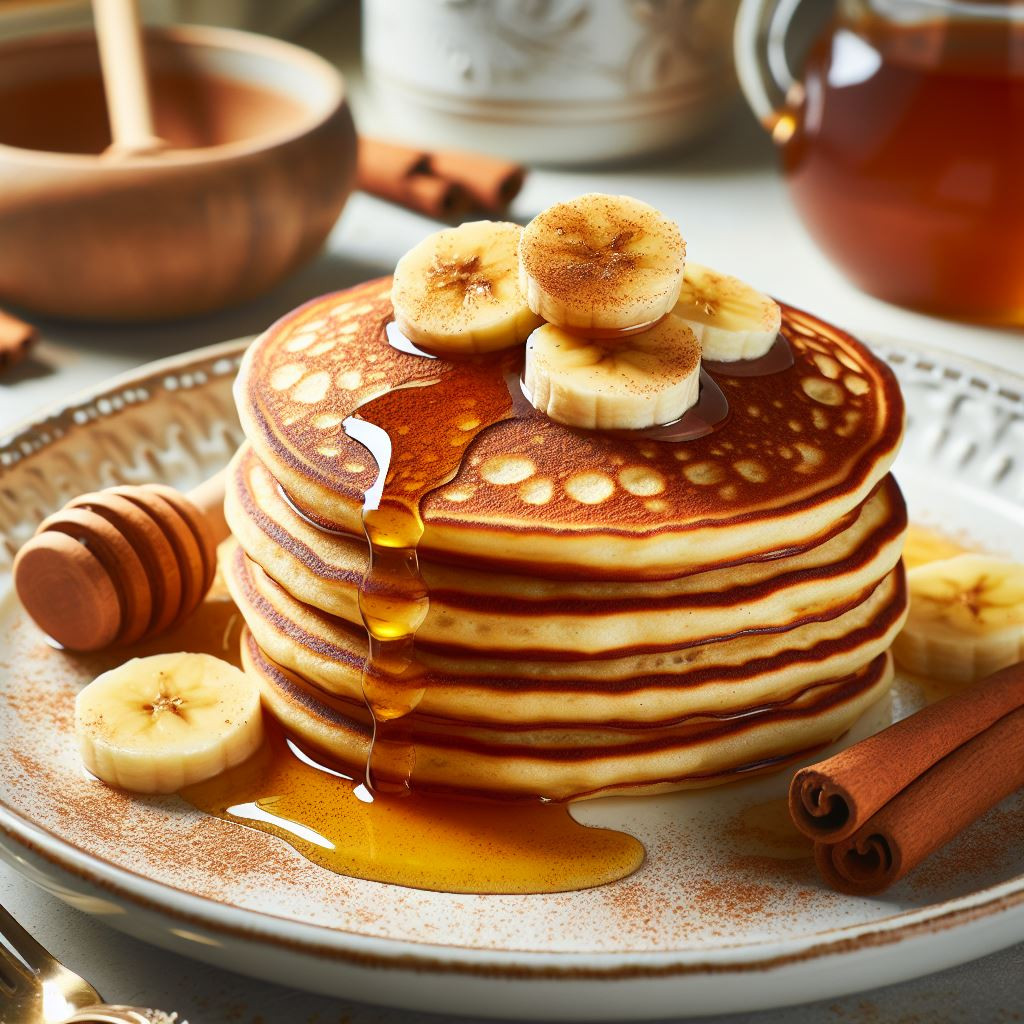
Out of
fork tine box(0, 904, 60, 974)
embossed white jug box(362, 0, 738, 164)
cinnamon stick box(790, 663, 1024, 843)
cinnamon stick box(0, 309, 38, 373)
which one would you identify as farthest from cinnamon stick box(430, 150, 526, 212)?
Result: fork tine box(0, 904, 60, 974)

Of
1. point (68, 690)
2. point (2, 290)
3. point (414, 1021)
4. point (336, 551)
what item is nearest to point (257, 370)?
point (336, 551)

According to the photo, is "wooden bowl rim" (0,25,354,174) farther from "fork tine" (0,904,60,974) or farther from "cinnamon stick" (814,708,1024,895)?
"cinnamon stick" (814,708,1024,895)

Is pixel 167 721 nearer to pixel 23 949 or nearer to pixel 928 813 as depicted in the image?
pixel 23 949

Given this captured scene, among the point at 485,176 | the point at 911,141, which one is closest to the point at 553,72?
the point at 485,176

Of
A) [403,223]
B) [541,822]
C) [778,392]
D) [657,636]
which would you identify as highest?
[778,392]

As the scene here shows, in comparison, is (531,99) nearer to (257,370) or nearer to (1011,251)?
(1011,251)

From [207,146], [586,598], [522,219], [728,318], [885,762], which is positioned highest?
[728,318]
